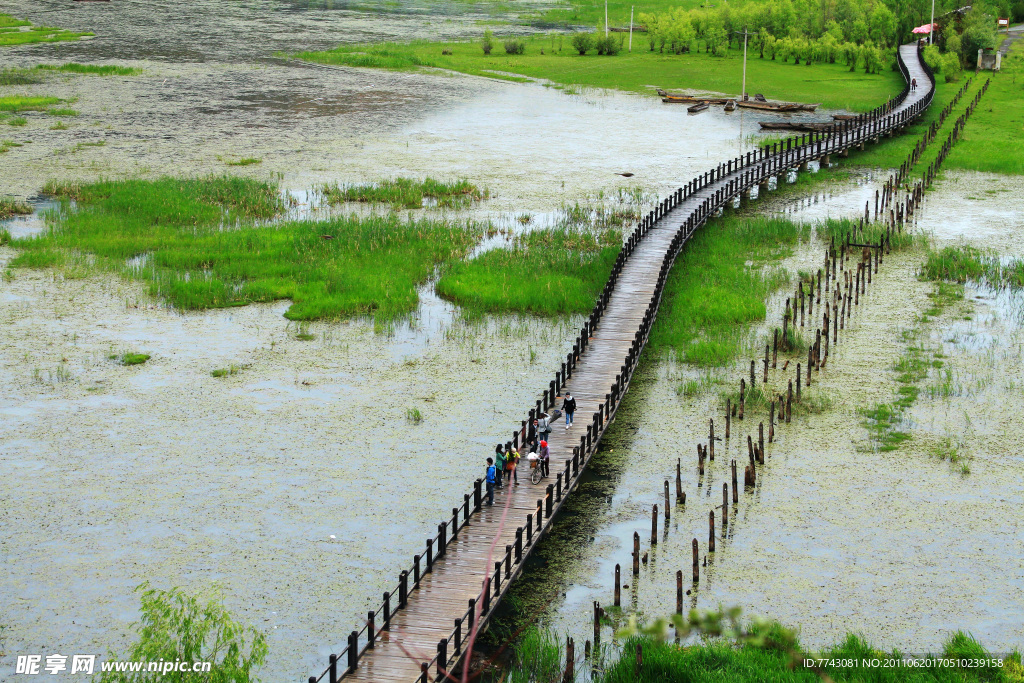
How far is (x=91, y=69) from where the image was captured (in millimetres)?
85000

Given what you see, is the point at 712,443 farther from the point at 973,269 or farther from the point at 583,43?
the point at 583,43

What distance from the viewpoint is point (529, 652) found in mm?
19469

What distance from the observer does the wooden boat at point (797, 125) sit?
69.8 meters

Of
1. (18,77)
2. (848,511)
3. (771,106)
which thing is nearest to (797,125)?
Result: (771,106)

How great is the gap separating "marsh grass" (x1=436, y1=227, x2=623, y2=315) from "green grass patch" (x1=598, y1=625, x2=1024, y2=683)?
1967 centimetres

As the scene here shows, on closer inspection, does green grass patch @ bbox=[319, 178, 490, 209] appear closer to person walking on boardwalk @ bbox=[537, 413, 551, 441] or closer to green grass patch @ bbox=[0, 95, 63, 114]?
person walking on boardwalk @ bbox=[537, 413, 551, 441]

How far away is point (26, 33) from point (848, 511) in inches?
3961

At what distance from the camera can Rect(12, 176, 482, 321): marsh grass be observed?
126ft

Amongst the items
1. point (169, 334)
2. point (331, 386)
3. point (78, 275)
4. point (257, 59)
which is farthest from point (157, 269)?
point (257, 59)

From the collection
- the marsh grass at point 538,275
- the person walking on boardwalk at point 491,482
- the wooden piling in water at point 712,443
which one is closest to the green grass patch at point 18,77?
the marsh grass at point 538,275

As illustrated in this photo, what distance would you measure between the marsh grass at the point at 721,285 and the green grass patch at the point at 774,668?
14.9m

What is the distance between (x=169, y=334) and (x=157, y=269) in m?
6.15

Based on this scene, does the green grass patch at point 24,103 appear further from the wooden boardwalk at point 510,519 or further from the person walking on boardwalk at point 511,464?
the person walking on boardwalk at point 511,464

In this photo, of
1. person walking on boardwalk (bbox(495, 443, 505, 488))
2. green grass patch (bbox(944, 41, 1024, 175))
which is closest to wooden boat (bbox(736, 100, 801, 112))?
green grass patch (bbox(944, 41, 1024, 175))
